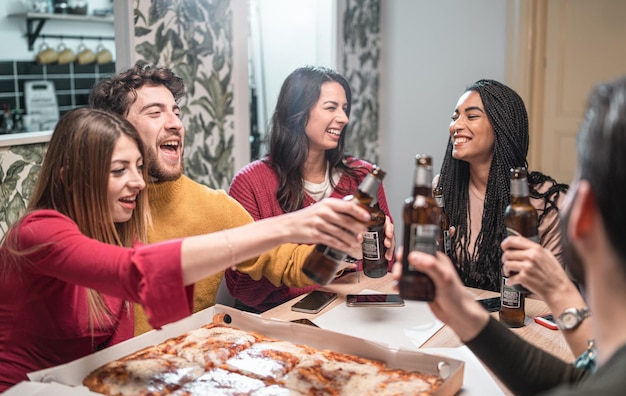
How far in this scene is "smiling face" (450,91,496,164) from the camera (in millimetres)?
2311

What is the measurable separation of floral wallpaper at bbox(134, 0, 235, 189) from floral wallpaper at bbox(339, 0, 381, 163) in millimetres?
1139

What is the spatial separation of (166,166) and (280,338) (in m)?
0.74

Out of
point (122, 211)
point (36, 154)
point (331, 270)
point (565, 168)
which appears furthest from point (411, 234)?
point (565, 168)

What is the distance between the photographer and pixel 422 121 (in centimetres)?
433

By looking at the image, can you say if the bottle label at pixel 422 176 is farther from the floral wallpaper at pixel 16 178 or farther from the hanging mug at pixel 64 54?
the hanging mug at pixel 64 54

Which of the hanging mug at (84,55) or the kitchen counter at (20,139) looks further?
the hanging mug at (84,55)

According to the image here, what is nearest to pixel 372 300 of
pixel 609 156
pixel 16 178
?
pixel 609 156

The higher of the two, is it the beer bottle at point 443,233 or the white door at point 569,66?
the white door at point 569,66

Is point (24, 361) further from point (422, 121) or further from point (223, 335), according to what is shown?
point (422, 121)

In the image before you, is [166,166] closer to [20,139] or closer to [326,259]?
[20,139]

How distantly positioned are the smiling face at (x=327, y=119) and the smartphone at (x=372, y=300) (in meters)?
0.88

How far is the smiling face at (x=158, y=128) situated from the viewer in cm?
196

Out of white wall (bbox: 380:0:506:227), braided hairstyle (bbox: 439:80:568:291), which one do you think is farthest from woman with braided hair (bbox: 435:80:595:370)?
white wall (bbox: 380:0:506:227)

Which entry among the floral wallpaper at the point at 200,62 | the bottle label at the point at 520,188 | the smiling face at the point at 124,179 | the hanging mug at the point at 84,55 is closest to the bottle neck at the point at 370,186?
the bottle label at the point at 520,188
